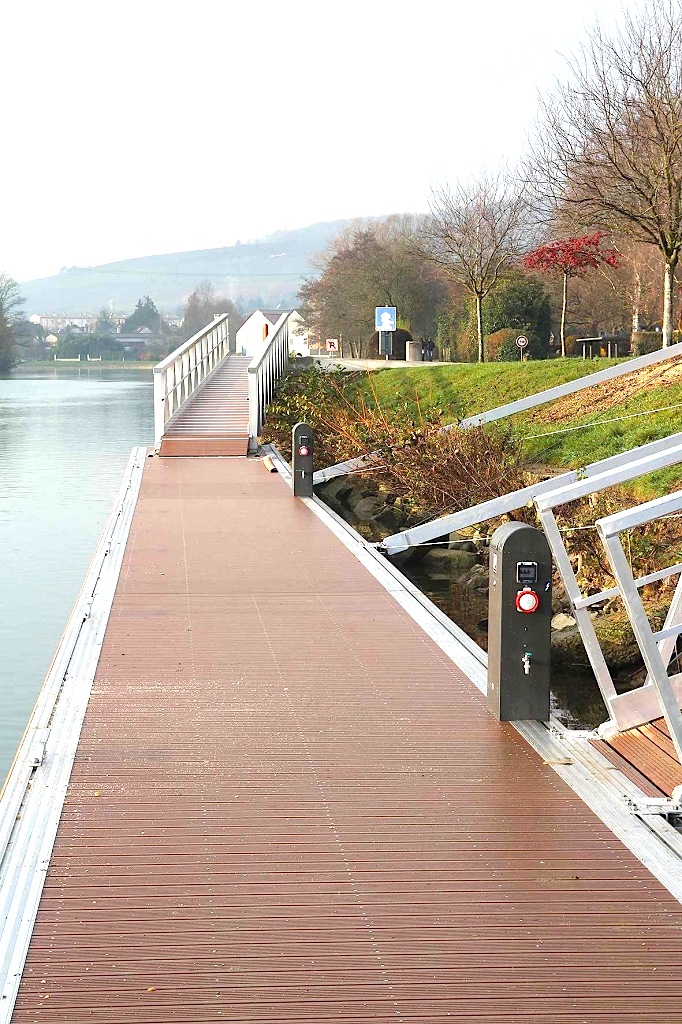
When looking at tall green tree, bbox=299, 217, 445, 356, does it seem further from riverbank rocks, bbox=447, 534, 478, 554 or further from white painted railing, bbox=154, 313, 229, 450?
riverbank rocks, bbox=447, 534, 478, 554

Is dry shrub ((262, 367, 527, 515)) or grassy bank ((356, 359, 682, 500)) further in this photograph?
grassy bank ((356, 359, 682, 500))

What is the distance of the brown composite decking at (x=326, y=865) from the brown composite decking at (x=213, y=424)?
1562cm

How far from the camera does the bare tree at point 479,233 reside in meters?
41.9

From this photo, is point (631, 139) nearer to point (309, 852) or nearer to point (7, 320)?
point (309, 852)

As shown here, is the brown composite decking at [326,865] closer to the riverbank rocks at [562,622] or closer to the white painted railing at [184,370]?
the riverbank rocks at [562,622]

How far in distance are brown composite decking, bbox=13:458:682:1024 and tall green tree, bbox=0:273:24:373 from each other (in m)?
88.4

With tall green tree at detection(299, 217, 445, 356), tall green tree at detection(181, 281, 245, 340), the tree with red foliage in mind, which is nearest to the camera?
the tree with red foliage

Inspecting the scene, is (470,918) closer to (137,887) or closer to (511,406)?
(137,887)

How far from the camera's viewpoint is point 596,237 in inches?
1415

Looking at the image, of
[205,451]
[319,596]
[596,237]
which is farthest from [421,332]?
[319,596]

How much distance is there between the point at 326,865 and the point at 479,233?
1565 inches

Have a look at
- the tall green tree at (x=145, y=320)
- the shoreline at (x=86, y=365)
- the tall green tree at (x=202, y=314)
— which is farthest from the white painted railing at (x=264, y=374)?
the tall green tree at (x=145, y=320)

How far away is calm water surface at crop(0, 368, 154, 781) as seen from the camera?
11.9 m

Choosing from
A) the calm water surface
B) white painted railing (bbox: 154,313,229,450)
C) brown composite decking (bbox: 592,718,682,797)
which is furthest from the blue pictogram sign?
brown composite decking (bbox: 592,718,682,797)
